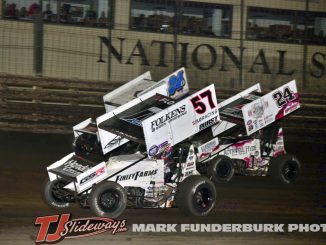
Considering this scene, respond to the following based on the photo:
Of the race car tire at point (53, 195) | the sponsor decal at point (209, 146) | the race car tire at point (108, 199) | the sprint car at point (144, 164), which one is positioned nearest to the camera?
the race car tire at point (108, 199)

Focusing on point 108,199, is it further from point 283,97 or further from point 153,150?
point 283,97

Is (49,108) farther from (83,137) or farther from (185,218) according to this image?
(185,218)

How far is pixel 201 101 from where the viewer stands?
330 inches

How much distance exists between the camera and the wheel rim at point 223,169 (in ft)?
34.4

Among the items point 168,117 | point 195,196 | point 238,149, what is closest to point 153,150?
point 168,117

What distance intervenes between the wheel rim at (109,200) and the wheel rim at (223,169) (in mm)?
3092

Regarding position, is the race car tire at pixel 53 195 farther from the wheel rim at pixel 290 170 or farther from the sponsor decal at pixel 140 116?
the wheel rim at pixel 290 170

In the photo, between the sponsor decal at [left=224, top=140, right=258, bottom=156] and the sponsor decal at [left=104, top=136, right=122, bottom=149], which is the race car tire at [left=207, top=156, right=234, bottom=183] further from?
the sponsor decal at [left=104, top=136, right=122, bottom=149]

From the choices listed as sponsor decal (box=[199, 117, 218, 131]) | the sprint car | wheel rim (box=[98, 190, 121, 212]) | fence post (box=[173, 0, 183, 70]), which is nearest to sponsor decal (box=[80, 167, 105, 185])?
the sprint car

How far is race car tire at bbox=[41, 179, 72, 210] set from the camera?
8.12 meters

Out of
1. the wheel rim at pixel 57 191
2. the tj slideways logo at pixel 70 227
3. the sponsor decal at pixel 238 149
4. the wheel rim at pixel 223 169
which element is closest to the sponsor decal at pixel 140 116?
the wheel rim at pixel 57 191

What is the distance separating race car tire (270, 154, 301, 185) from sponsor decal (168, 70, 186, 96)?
2005 mm

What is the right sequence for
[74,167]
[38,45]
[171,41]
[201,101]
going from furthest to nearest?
[171,41] → [38,45] → [201,101] → [74,167]

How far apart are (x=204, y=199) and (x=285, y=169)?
3.07 metres
